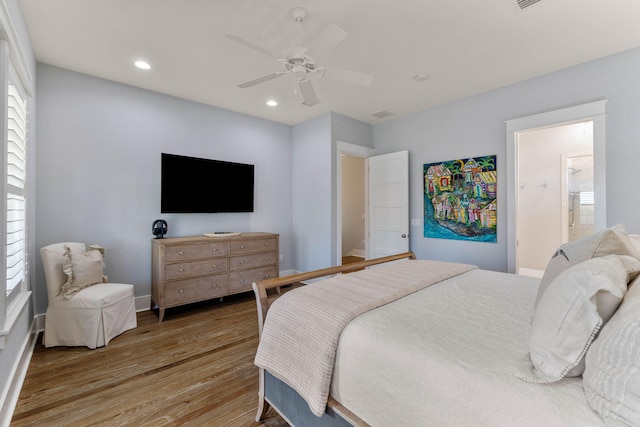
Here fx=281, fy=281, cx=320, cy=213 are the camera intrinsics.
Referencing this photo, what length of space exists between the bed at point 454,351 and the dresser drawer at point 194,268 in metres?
1.97

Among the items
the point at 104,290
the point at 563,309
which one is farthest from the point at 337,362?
the point at 104,290

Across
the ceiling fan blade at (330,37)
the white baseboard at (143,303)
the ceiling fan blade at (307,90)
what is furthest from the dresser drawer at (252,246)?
the ceiling fan blade at (330,37)

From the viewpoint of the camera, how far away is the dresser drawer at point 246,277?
11.7 feet

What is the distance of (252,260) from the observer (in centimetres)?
376

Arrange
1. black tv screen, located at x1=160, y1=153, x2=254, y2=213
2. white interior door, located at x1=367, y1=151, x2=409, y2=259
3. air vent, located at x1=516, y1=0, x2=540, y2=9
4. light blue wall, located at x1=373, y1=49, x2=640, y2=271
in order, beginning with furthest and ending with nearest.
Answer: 1. white interior door, located at x1=367, y1=151, x2=409, y2=259
2. black tv screen, located at x1=160, y1=153, x2=254, y2=213
3. light blue wall, located at x1=373, y1=49, x2=640, y2=271
4. air vent, located at x1=516, y1=0, x2=540, y2=9

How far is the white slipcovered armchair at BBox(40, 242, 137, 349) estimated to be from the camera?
245 centimetres

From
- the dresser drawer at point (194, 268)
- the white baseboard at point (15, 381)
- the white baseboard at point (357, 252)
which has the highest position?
the dresser drawer at point (194, 268)

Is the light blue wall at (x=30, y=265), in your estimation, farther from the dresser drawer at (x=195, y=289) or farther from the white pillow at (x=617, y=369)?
the white pillow at (x=617, y=369)

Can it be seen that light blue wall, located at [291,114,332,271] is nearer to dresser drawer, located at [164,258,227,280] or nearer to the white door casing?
dresser drawer, located at [164,258,227,280]

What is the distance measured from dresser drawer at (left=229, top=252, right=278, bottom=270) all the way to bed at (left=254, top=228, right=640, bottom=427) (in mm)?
2034

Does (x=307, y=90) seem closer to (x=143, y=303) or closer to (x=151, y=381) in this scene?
(x=151, y=381)

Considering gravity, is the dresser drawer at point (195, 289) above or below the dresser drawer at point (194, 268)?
below

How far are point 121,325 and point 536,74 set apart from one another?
4977 millimetres

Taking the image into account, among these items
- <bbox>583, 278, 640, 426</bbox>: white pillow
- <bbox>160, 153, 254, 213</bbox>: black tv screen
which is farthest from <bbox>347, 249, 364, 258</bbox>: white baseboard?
<bbox>583, 278, 640, 426</bbox>: white pillow
